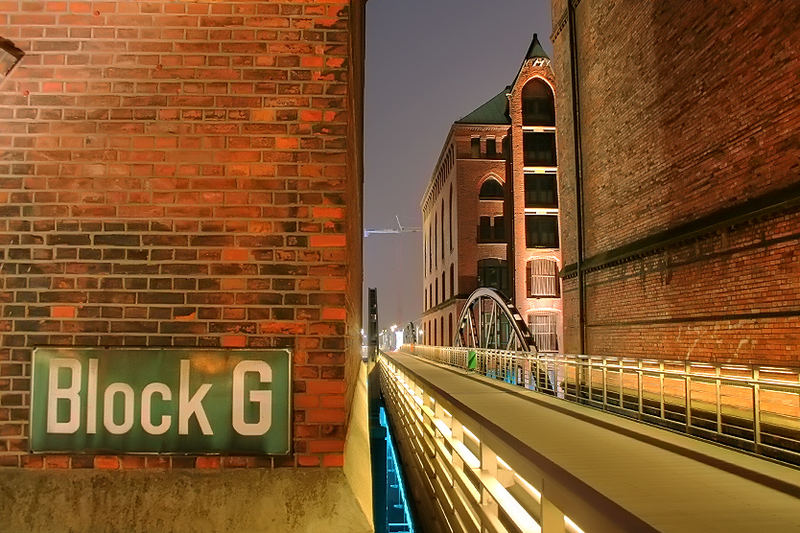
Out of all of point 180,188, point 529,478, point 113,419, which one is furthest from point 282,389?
point 529,478

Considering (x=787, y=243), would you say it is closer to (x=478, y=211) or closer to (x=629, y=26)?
(x=629, y=26)

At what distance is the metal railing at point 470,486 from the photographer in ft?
11.8

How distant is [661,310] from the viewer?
547 inches

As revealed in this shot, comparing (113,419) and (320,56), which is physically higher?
(320,56)

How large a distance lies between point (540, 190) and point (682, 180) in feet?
101

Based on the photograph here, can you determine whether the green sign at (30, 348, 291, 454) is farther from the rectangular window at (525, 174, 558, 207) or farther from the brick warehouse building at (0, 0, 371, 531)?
the rectangular window at (525, 174, 558, 207)

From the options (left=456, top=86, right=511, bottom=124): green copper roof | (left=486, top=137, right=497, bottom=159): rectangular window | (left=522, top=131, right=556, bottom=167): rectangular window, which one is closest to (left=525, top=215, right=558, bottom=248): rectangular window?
(left=522, top=131, right=556, bottom=167): rectangular window

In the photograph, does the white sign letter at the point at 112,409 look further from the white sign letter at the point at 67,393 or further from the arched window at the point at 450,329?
the arched window at the point at 450,329

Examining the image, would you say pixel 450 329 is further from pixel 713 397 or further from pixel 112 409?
pixel 112 409

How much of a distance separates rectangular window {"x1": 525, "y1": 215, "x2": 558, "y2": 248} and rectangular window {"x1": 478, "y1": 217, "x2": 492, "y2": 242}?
12.4 ft

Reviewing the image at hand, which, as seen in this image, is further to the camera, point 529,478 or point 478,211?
point 478,211

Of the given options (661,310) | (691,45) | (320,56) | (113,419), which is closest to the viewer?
(113,419)

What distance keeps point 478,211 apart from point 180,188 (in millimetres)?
43411

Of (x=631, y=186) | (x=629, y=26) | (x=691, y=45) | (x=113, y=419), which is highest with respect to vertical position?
(x=629, y=26)
